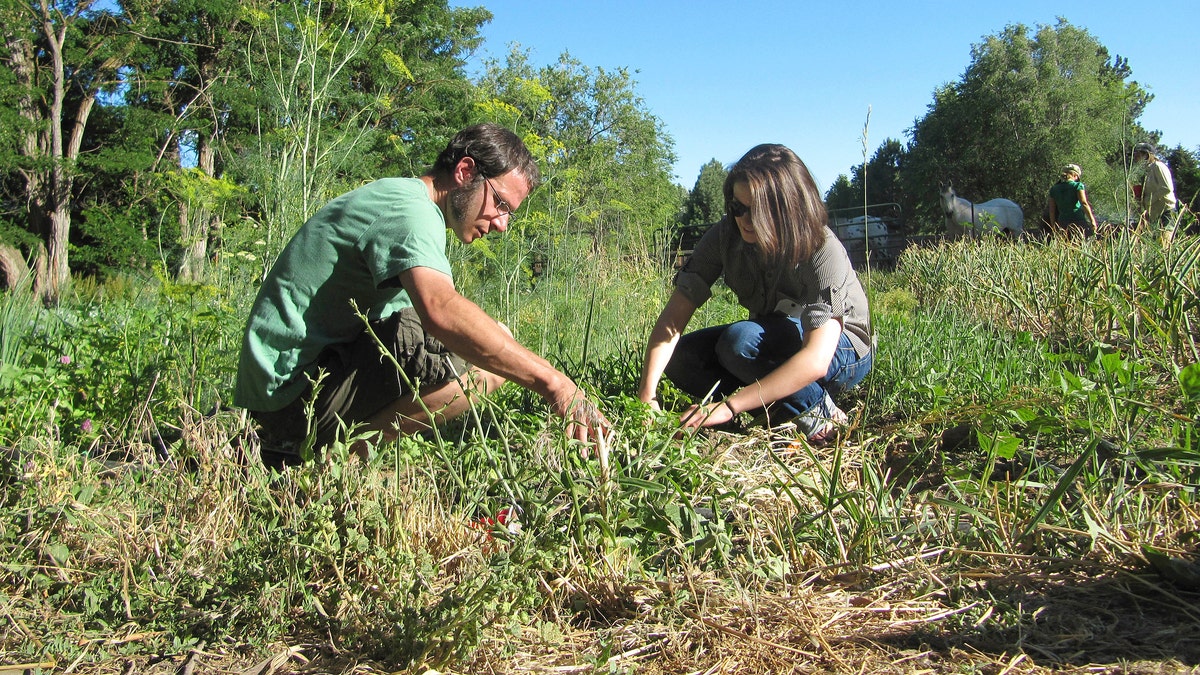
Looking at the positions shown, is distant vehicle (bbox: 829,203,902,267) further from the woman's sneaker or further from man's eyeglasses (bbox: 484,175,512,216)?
man's eyeglasses (bbox: 484,175,512,216)

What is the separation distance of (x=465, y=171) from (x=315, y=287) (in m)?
0.61

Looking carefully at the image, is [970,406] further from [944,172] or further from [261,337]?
[944,172]

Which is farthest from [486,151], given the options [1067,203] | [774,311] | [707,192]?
[707,192]

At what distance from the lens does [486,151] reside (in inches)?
107

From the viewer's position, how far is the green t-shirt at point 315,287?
2.46 meters

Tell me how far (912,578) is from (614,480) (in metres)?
0.65

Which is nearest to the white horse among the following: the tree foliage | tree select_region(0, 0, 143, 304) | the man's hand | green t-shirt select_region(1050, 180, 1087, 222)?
the tree foliage

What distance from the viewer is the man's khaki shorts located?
257 cm

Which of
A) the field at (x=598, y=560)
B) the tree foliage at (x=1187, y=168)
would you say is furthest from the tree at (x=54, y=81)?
the tree foliage at (x=1187, y=168)

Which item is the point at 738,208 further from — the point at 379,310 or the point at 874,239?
the point at 874,239

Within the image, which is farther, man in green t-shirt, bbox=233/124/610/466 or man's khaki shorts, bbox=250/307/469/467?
man's khaki shorts, bbox=250/307/469/467

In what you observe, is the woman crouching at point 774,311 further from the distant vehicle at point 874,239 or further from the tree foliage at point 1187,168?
the distant vehicle at point 874,239

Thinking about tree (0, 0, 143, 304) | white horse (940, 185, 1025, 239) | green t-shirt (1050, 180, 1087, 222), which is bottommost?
green t-shirt (1050, 180, 1087, 222)

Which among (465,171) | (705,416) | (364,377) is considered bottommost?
(705,416)
